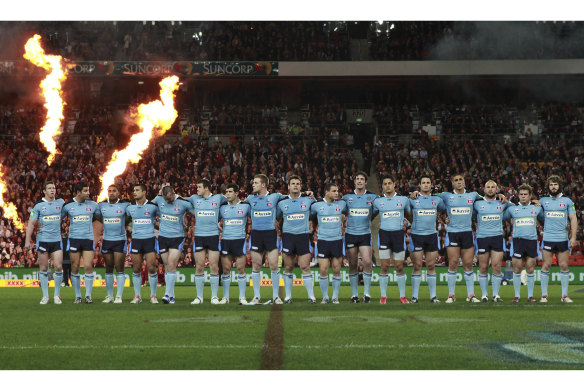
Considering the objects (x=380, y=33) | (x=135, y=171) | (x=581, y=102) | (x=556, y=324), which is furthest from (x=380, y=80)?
(x=556, y=324)

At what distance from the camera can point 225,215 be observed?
1582 cm

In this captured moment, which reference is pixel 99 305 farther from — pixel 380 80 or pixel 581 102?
pixel 581 102

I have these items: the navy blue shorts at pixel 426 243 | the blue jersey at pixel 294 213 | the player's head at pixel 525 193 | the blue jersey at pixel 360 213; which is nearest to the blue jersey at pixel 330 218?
the blue jersey at pixel 360 213

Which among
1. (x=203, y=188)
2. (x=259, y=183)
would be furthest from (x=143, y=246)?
(x=259, y=183)

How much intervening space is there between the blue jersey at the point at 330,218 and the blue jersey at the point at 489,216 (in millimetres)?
2683

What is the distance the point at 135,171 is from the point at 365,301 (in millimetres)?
21045

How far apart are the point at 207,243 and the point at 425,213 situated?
4.33 m

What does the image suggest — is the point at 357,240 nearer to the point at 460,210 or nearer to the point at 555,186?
the point at 460,210

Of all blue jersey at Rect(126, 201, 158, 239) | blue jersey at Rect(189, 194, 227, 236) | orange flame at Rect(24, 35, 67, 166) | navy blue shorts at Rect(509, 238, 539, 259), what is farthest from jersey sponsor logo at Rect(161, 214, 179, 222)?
orange flame at Rect(24, 35, 67, 166)

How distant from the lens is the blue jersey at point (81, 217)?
641 inches

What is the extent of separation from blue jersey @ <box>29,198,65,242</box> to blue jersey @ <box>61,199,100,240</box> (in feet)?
0.61

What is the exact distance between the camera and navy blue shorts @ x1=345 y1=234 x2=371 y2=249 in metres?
15.7

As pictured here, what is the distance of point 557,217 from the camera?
624 inches

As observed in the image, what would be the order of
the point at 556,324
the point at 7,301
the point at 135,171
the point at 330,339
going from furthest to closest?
1. the point at 135,171
2. the point at 7,301
3. the point at 556,324
4. the point at 330,339
